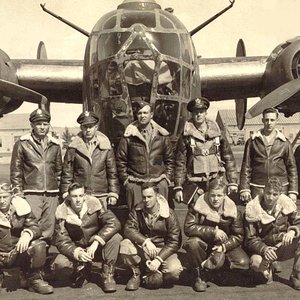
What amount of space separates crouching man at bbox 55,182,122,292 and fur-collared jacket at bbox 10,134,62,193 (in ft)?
2.05

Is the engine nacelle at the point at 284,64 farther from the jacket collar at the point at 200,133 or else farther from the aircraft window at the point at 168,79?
the jacket collar at the point at 200,133

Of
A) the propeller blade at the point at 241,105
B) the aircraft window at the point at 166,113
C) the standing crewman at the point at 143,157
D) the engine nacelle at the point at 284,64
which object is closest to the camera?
the standing crewman at the point at 143,157

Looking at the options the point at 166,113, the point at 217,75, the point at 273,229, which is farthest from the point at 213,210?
the point at 217,75

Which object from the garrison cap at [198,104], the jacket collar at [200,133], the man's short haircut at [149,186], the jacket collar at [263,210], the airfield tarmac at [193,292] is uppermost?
the garrison cap at [198,104]

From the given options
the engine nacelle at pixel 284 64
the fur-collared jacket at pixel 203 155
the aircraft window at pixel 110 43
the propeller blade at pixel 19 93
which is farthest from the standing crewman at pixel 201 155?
the engine nacelle at pixel 284 64

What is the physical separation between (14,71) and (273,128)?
622cm

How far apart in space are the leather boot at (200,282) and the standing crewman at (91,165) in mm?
1329

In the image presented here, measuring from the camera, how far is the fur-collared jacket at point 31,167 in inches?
219

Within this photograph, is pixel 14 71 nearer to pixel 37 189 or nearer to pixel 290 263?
pixel 37 189

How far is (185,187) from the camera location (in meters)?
5.92

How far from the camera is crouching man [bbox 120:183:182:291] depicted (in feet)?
15.9

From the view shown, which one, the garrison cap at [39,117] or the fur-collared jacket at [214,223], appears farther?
the garrison cap at [39,117]

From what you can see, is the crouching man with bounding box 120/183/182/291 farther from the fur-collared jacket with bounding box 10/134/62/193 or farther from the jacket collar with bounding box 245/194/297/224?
the fur-collared jacket with bounding box 10/134/62/193

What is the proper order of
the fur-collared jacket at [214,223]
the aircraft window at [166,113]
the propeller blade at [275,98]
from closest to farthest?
the fur-collared jacket at [214,223]
the aircraft window at [166,113]
the propeller blade at [275,98]
